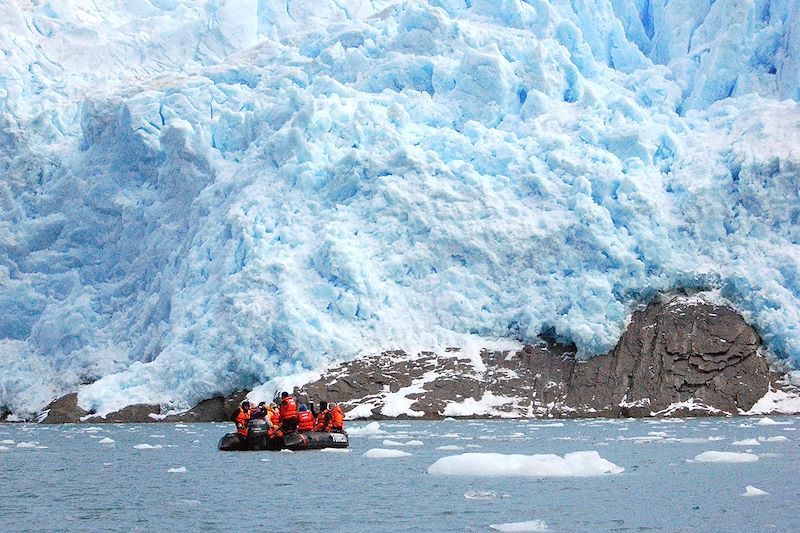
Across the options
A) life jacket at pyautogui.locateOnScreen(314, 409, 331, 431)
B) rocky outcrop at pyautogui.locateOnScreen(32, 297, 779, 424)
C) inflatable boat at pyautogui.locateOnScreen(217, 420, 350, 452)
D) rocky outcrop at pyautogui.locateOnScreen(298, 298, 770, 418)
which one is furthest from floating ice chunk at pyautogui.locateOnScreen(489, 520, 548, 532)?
rocky outcrop at pyautogui.locateOnScreen(298, 298, 770, 418)

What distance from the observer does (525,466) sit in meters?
16.9

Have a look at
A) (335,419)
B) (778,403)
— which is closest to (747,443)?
(335,419)

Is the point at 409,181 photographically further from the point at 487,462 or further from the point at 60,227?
the point at 487,462

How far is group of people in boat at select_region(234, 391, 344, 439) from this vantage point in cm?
2409

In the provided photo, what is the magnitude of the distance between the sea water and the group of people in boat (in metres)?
0.73

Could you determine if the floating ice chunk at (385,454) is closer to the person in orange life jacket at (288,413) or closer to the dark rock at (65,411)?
the person in orange life jacket at (288,413)

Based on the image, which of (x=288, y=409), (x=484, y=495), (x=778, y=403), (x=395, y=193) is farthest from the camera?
(x=395, y=193)

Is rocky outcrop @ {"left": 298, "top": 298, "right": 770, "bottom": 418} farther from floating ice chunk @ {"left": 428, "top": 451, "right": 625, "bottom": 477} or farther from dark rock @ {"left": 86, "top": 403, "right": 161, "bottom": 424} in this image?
floating ice chunk @ {"left": 428, "top": 451, "right": 625, "bottom": 477}

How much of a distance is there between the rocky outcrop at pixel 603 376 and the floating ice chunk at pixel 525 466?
72.6ft

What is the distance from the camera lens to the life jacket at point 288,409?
78.2 ft

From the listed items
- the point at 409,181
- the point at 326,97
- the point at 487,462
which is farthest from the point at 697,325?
the point at 487,462

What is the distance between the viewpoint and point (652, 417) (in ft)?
132

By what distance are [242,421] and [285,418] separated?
3.14 ft

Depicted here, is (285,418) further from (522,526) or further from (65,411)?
(65,411)
